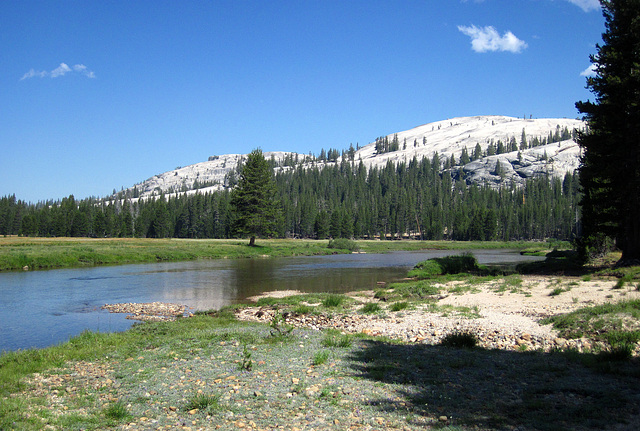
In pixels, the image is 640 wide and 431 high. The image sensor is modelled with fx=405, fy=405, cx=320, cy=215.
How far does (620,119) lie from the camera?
2600cm

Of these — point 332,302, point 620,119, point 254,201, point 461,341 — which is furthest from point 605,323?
point 254,201

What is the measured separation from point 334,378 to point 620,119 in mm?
26887

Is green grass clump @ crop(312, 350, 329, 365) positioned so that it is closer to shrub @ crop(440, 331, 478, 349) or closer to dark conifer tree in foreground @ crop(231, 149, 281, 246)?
shrub @ crop(440, 331, 478, 349)

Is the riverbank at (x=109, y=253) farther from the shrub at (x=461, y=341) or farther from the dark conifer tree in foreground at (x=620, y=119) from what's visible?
the dark conifer tree in foreground at (x=620, y=119)

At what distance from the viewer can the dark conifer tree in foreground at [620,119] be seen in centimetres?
2531

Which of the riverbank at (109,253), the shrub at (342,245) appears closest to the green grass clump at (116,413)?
the riverbank at (109,253)

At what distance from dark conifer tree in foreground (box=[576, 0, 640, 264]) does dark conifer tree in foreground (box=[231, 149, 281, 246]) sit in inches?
2062

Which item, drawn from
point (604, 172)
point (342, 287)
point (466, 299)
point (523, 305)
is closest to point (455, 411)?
point (523, 305)

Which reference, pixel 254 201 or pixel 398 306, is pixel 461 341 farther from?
pixel 254 201

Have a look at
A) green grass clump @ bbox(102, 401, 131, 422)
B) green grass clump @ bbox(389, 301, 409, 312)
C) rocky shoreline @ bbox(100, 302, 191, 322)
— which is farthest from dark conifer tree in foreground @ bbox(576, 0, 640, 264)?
green grass clump @ bbox(102, 401, 131, 422)

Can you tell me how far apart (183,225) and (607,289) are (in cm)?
14028

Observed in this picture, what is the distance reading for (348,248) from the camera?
291 ft

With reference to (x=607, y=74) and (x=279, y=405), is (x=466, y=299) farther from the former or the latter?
(x=607, y=74)

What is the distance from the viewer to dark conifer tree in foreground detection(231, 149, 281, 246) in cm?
7156
